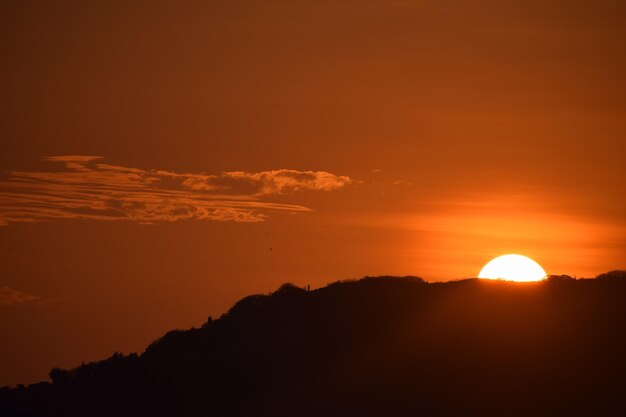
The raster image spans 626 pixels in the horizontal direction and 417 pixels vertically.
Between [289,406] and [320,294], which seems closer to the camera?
[289,406]

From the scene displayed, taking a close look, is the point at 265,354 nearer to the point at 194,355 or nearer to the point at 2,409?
the point at 194,355

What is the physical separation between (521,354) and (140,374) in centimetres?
2422

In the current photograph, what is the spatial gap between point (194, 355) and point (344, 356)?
10.3 m

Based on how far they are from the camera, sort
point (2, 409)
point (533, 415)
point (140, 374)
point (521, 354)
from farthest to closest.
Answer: point (140, 374) → point (2, 409) → point (521, 354) → point (533, 415)

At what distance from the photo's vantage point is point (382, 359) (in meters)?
66.9

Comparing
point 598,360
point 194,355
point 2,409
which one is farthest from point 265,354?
point 598,360

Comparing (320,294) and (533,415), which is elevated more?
(320,294)

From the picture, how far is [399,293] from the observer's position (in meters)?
73.6

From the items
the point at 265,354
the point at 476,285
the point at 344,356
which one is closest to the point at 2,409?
the point at 265,354

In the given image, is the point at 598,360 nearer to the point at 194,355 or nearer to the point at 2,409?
the point at 194,355

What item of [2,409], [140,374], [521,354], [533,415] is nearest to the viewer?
[533,415]

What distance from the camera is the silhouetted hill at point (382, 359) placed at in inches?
2403

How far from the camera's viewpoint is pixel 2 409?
67.8m

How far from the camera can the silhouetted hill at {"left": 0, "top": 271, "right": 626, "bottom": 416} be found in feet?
200
